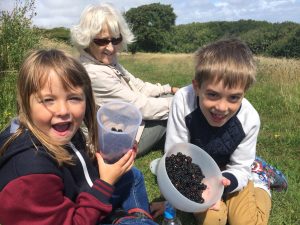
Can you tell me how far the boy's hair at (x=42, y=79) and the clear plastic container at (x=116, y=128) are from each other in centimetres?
31

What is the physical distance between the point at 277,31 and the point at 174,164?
5135 cm

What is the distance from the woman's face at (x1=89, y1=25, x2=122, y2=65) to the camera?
3918mm

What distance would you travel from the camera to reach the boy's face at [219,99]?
8.61 ft

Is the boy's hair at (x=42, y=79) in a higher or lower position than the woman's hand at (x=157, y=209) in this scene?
higher

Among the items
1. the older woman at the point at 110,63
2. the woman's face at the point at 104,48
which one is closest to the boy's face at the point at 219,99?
the older woman at the point at 110,63

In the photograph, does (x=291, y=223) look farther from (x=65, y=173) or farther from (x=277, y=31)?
(x=277, y=31)

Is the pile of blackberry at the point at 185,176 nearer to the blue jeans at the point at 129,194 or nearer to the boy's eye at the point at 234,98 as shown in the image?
the blue jeans at the point at 129,194

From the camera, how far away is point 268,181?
3.23 m

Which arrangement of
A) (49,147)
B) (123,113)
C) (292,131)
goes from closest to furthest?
(49,147), (123,113), (292,131)

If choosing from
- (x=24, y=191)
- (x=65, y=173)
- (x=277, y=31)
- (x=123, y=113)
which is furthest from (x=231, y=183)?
(x=277, y=31)

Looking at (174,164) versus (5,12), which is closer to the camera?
(174,164)

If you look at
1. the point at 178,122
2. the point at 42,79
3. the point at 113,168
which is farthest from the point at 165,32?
the point at 42,79

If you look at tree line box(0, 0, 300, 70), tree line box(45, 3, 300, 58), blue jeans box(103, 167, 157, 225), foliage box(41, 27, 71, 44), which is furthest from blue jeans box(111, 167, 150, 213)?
tree line box(45, 3, 300, 58)

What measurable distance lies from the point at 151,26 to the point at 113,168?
56.4 meters
